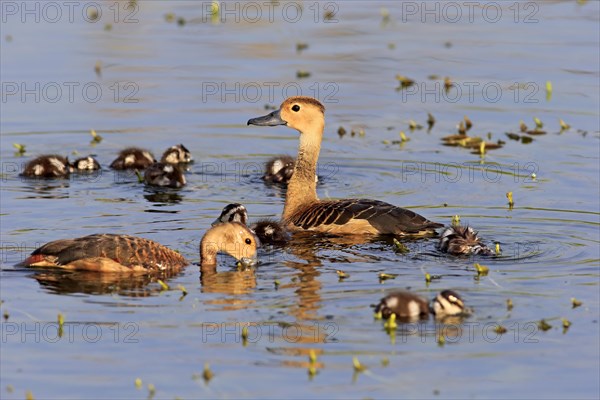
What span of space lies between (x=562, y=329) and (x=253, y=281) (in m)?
2.82

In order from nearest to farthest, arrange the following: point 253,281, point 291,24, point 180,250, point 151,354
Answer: point 151,354 → point 253,281 → point 180,250 → point 291,24

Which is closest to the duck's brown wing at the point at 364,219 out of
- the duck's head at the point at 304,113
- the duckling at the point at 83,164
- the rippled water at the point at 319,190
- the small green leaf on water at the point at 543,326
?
the rippled water at the point at 319,190

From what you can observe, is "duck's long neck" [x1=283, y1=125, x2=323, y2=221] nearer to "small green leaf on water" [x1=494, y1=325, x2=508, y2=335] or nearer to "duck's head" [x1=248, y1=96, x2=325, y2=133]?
"duck's head" [x1=248, y1=96, x2=325, y2=133]

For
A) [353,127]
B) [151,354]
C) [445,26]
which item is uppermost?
[445,26]

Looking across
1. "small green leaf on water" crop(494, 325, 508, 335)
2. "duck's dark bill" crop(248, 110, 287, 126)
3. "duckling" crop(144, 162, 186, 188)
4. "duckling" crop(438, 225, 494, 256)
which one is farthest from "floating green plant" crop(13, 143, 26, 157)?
"small green leaf on water" crop(494, 325, 508, 335)

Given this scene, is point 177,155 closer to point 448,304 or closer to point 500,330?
point 448,304

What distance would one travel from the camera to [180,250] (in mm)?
12562

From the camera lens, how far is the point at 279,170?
15.9m

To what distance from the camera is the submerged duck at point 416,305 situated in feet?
32.4

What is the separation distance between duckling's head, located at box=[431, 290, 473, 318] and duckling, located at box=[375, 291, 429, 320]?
4.5 inches

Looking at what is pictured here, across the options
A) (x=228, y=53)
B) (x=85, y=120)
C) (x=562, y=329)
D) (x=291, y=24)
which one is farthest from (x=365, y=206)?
(x=291, y=24)

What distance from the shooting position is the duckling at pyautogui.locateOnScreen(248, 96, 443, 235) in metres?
13.1

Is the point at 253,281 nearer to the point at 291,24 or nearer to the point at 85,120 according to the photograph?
the point at 85,120

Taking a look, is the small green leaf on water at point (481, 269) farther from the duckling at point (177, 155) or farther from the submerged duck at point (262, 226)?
the duckling at point (177, 155)
